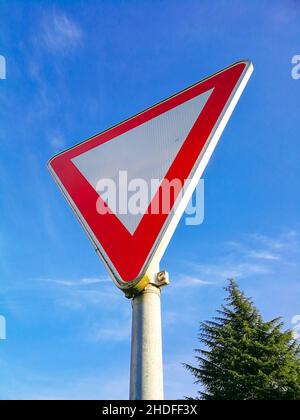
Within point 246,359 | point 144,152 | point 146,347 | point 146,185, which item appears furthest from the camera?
point 246,359

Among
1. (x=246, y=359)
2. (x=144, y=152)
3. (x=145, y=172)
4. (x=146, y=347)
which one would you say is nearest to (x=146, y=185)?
(x=145, y=172)

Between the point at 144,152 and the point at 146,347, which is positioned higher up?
the point at 144,152

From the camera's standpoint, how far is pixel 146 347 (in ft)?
3.33

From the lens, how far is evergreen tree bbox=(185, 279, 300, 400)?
17.7 meters

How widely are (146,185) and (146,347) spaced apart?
0.56 metres

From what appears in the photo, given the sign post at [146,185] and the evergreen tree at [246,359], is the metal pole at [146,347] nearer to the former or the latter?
the sign post at [146,185]

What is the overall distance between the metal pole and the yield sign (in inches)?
2.9

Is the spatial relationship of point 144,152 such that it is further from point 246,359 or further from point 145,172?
point 246,359

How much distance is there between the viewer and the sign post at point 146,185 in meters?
1.07

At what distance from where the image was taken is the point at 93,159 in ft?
5.25

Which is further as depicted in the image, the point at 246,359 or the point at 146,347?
the point at 246,359

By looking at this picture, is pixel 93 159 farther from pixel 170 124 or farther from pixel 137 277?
pixel 137 277

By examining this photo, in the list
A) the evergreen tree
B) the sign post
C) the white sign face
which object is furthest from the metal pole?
the evergreen tree

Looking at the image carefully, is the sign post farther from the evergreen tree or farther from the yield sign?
the evergreen tree
